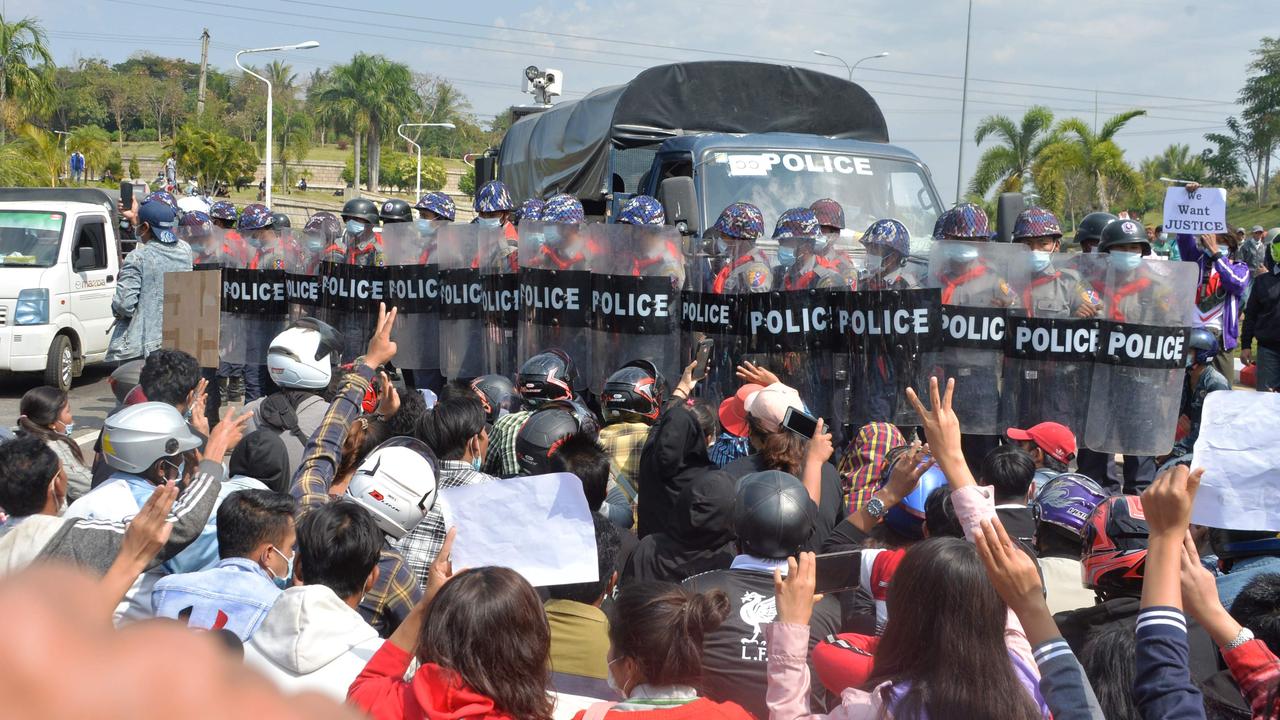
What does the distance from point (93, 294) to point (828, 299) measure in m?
9.88

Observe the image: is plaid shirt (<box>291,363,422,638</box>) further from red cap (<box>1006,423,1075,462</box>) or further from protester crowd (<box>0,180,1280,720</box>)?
red cap (<box>1006,423,1075,462</box>)

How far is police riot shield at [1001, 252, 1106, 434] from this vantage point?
7105 mm

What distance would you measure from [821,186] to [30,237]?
9012 mm

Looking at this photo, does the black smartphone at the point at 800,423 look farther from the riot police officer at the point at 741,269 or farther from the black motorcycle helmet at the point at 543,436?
the riot police officer at the point at 741,269

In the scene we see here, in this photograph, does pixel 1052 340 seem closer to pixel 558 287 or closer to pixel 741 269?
pixel 741 269

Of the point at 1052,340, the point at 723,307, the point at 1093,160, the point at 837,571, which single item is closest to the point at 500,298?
the point at 723,307

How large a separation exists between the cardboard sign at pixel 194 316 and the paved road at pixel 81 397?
3122mm

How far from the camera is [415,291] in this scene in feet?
30.8

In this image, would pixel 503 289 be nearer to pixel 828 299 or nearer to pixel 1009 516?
pixel 828 299

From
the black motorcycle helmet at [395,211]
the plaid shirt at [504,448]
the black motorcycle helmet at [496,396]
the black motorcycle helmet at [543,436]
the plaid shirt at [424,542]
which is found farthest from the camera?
the black motorcycle helmet at [395,211]

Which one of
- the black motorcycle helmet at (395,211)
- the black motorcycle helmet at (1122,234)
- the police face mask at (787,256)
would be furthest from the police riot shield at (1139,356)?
the black motorcycle helmet at (395,211)

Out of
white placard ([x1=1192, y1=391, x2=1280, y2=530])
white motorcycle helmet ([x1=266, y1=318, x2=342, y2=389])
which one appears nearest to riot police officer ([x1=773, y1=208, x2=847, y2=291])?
white motorcycle helmet ([x1=266, y1=318, x2=342, y2=389])

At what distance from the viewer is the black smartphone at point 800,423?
5.24 metres

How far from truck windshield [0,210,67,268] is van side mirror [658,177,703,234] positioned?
786cm
